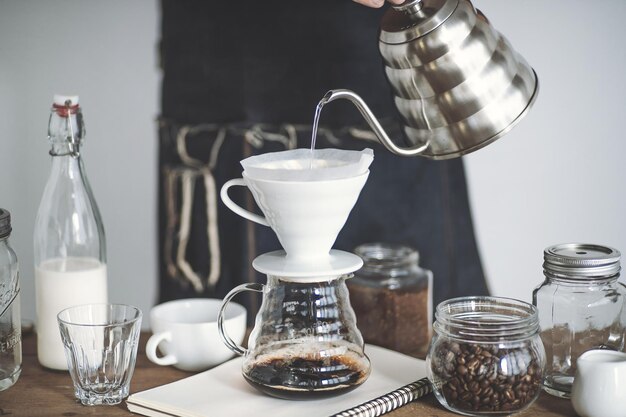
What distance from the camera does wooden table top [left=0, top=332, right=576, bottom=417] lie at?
1085 millimetres

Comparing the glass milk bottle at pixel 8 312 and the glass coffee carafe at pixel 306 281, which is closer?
the glass coffee carafe at pixel 306 281

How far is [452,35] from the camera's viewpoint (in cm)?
112

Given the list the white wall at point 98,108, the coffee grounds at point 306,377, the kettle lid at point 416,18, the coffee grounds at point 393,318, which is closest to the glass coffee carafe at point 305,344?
the coffee grounds at point 306,377

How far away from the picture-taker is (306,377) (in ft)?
3.52

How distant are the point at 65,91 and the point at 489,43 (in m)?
1.76

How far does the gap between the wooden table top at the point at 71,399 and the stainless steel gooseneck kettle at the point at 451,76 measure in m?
0.35

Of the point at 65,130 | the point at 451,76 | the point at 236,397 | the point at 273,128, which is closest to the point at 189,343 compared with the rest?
the point at 236,397

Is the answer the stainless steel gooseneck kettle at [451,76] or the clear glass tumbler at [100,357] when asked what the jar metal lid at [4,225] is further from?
the stainless steel gooseneck kettle at [451,76]

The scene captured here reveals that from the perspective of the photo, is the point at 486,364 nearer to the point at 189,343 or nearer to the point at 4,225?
the point at 189,343

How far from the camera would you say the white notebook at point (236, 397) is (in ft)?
3.49

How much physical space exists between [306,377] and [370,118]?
350 millimetres

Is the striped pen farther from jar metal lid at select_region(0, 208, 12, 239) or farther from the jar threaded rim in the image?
jar metal lid at select_region(0, 208, 12, 239)

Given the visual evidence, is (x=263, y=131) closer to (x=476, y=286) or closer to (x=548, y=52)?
(x=476, y=286)

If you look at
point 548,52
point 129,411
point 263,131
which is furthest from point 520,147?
point 129,411
